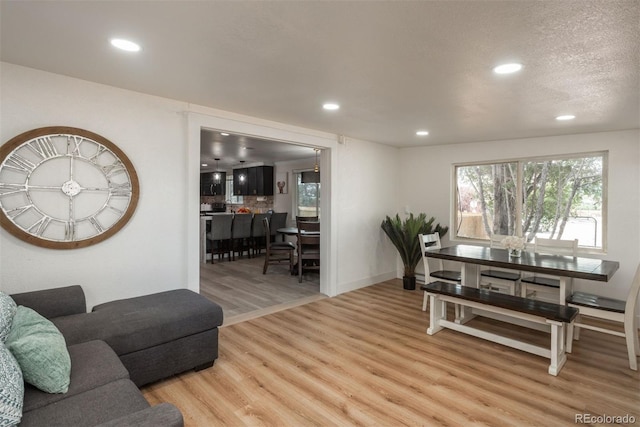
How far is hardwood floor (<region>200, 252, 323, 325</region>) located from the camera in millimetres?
4082

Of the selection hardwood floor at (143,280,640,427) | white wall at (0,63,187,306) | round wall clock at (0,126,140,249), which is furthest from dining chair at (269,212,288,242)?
round wall clock at (0,126,140,249)

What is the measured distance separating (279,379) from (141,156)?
2192mm

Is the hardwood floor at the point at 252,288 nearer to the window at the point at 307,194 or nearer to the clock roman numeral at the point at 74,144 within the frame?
the window at the point at 307,194

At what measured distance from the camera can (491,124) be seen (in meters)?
3.74

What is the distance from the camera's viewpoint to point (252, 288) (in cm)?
498

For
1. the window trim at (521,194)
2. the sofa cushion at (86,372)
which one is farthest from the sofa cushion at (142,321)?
the window trim at (521,194)

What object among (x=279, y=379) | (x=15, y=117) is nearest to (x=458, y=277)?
(x=279, y=379)

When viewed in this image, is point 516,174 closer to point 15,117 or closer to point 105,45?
point 105,45

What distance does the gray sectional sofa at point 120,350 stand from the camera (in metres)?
1.38

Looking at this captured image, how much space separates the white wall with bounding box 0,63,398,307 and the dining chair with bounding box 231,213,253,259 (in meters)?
3.54

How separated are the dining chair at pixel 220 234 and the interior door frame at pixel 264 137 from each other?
302 cm

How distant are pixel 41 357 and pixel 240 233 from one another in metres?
5.81

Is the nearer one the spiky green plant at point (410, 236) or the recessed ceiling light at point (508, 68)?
the recessed ceiling light at point (508, 68)

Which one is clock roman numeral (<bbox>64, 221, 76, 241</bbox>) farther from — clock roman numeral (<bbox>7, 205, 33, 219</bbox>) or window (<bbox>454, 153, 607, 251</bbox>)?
window (<bbox>454, 153, 607, 251</bbox>)
